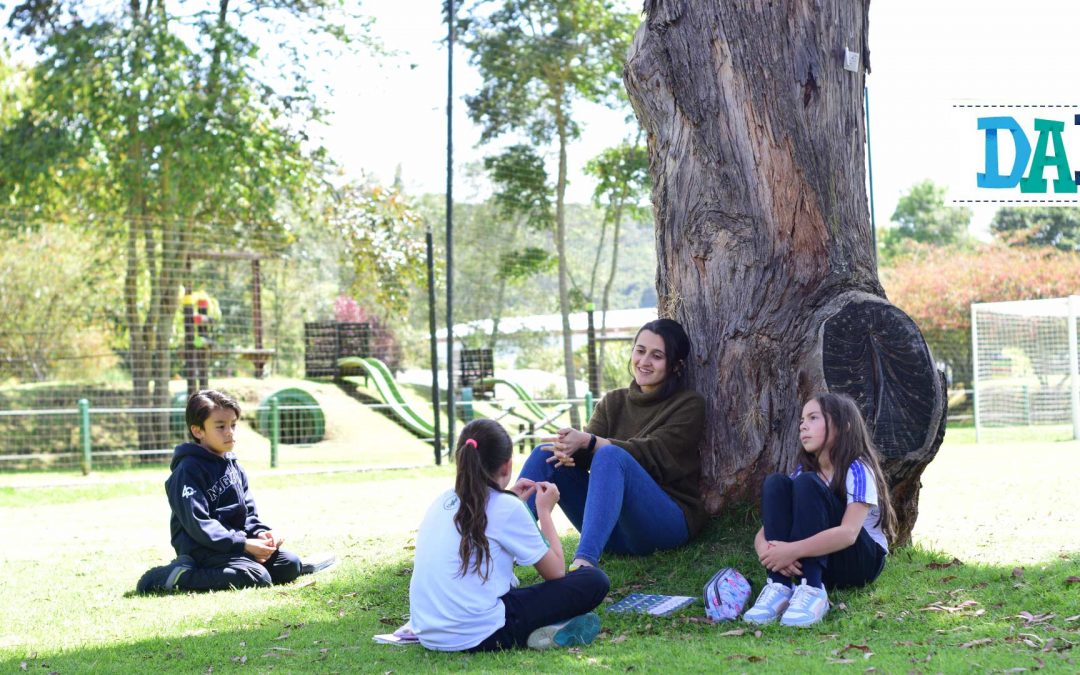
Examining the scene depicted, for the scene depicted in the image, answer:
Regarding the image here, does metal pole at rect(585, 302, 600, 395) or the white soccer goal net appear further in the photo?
the white soccer goal net

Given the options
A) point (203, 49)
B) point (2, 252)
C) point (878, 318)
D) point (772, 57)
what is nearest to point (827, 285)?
point (878, 318)

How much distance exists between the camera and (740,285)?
16.3ft

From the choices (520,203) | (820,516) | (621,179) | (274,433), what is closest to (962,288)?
(621,179)

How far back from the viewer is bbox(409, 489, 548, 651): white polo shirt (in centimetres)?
355

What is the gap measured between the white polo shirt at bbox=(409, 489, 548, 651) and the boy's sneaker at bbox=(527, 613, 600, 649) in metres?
0.14

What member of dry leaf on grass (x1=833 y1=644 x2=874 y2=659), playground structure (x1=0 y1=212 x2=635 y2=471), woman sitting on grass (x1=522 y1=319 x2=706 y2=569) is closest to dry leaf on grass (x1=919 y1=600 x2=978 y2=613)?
dry leaf on grass (x1=833 y1=644 x2=874 y2=659)

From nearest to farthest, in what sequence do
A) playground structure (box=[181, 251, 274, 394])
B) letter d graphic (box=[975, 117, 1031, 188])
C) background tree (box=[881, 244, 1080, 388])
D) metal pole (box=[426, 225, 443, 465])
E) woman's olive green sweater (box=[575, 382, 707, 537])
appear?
woman's olive green sweater (box=[575, 382, 707, 537]), letter d graphic (box=[975, 117, 1031, 188]), metal pole (box=[426, 225, 443, 465]), playground structure (box=[181, 251, 274, 394]), background tree (box=[881, 244, 1080, 388])

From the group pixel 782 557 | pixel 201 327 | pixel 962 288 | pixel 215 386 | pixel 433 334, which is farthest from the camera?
pixel 962 288

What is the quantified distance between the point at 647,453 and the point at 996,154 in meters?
4.31

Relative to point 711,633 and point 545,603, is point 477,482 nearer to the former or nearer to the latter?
point 545,603

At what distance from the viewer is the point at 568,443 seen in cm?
451

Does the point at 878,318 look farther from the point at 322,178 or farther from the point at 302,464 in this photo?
the point at 322,178

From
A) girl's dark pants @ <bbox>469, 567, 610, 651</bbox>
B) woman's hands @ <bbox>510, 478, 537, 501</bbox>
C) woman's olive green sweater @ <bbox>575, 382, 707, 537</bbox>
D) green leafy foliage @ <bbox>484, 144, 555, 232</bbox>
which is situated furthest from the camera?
green leafy foliage @ <bbox>484, 144, 555, 232</bbox>

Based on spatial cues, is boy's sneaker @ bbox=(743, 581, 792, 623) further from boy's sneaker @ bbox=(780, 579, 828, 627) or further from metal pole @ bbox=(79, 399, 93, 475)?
metal pole @ bbox=(79, 399, 93, 475)
